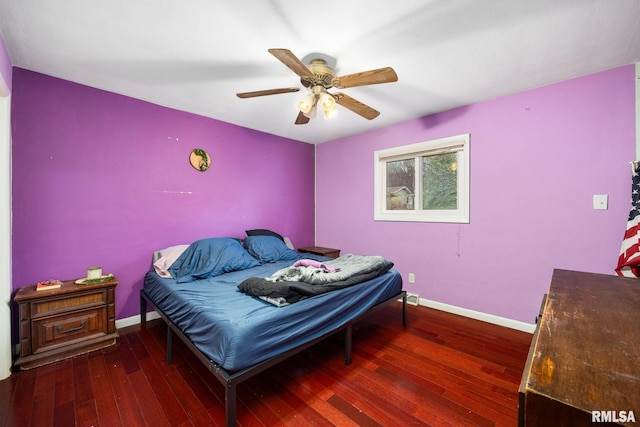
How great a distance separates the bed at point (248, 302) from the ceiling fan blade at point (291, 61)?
145 cm

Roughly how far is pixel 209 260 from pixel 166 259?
0.45 metres

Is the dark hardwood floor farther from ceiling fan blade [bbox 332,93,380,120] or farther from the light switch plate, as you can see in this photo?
ceiling fan blade [bbox 332,93,380,120]

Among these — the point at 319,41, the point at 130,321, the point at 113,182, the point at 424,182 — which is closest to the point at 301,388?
the point at 130,321

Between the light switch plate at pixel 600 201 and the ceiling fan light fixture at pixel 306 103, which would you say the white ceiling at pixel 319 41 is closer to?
the ceiling fan light fixture at pixel 306 103

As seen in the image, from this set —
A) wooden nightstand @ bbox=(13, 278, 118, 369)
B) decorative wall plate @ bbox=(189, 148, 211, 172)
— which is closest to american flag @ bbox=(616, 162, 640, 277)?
decorative wall plate @ bbox=(189, 148, 211, 172)

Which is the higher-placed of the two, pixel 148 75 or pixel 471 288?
pixel 148 75

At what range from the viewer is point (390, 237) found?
12.0 feet

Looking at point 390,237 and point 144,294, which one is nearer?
point 144,294

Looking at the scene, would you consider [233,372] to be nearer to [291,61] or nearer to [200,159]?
[291,61]

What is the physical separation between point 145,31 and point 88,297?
2.16m

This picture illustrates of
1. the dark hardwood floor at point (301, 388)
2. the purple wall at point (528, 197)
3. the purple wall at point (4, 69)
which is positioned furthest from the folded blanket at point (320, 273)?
the purple wall at point (4, 69)

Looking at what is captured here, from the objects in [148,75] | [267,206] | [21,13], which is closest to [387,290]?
[267,206]

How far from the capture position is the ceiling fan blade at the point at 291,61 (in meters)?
1.47

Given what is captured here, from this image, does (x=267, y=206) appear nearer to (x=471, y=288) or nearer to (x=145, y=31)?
(x=145, y=31)
